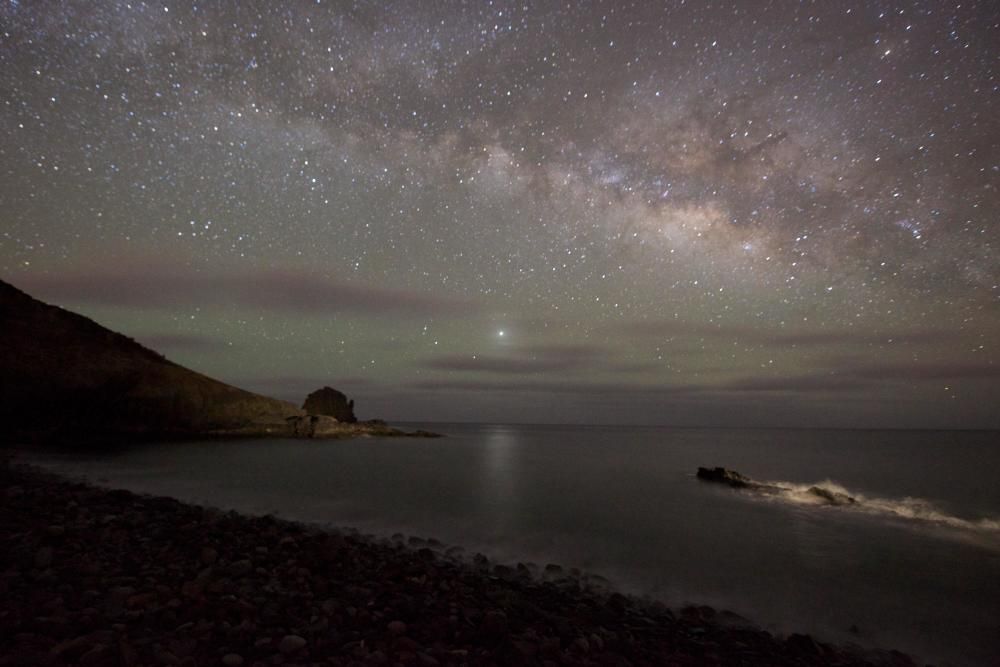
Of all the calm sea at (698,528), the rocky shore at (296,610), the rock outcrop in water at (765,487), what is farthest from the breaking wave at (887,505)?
the rocky shore at (296,610)

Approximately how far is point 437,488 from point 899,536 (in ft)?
56.3

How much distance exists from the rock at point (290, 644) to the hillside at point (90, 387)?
3874 cm

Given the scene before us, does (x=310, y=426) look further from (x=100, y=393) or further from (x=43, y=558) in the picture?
(x=43, y=558)

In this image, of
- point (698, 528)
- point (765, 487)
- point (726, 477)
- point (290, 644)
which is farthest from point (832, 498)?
point (290, 644)

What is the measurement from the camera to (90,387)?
34.9 meters

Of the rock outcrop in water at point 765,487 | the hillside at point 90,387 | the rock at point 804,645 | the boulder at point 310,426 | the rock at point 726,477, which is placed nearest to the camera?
the rock at point 804,645

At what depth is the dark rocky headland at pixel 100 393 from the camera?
30.6 m

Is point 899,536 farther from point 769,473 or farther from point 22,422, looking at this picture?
point 22,422

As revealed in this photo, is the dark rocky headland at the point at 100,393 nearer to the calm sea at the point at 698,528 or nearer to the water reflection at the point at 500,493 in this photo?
the calm sea at the point at 698,528

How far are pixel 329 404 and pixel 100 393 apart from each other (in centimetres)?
3293

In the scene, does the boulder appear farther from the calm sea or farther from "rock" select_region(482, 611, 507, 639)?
"rock" select_region(482, 611, 507, 639)

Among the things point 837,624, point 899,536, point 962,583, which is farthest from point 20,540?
point 899,536

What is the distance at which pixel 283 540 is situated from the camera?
7.91 metres

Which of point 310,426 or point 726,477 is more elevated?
point 310,426
